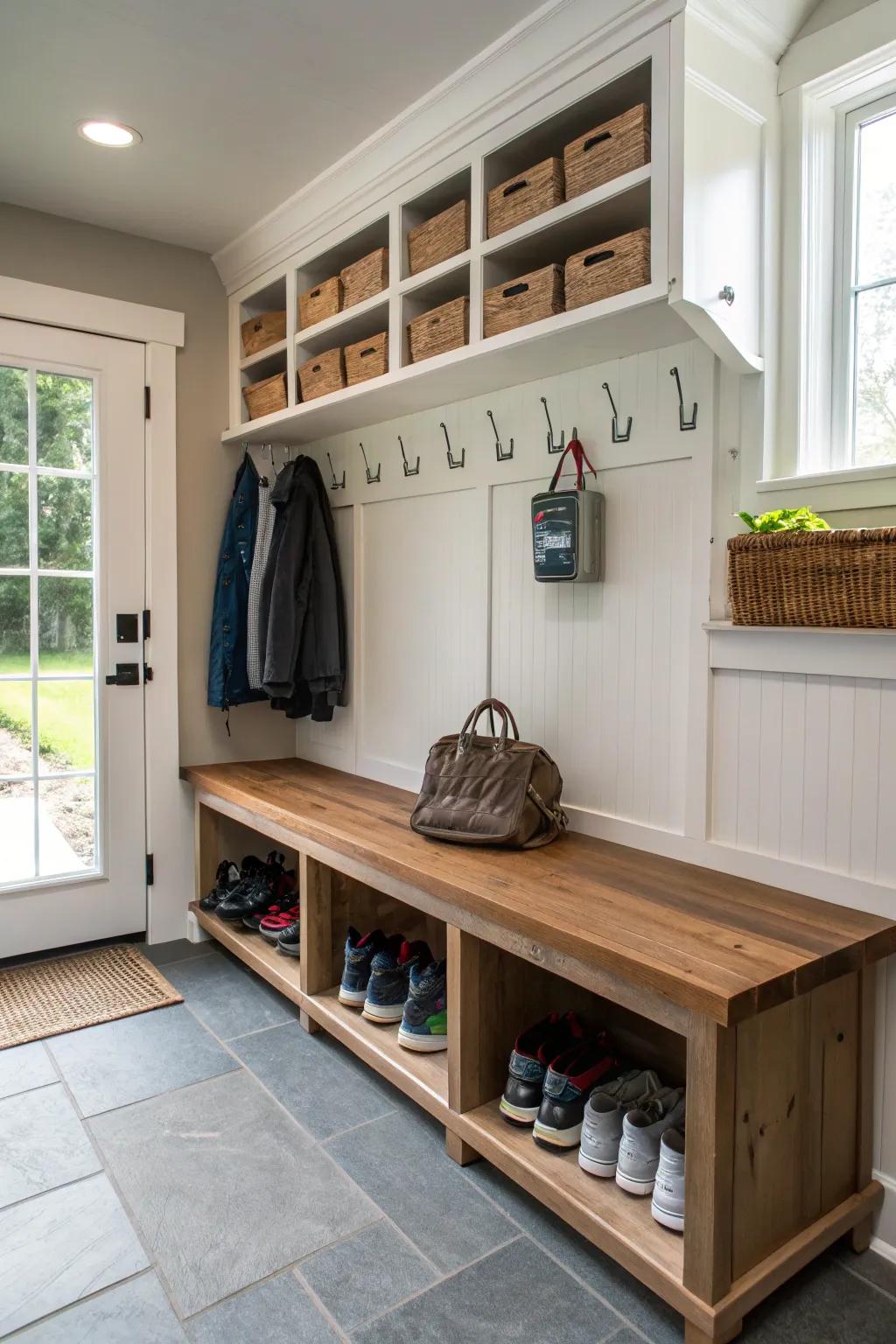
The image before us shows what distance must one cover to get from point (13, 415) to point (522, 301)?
5.97 feet

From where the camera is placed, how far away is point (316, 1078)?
7.59 feet

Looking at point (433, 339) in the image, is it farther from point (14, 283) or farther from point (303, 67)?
point (14, 283)

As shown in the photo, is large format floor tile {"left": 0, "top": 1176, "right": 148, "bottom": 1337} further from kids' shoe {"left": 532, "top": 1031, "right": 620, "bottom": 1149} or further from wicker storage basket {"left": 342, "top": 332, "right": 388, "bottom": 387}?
wicker storage basket {"left": 342, "top": 332, "right": 388, "bottom": 387}

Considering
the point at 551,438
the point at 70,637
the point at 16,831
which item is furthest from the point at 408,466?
the point at 16,831

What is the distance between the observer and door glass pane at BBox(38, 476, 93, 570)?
9.76 ft

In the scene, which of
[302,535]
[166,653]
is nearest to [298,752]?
[166,653]

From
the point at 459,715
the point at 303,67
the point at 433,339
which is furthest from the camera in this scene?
the point at 459,715

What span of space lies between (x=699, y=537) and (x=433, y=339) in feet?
2.91

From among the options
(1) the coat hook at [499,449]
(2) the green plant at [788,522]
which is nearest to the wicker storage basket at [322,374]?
(1) the coat hook at [499,449]

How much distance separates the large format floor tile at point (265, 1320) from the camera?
1.48 meters

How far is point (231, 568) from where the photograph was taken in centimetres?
331

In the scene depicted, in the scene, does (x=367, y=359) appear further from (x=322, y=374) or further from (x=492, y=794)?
(x=492, y=794)

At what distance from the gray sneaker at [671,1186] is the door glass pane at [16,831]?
2296 mm

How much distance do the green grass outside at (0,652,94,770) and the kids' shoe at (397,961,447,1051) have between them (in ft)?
5.11
